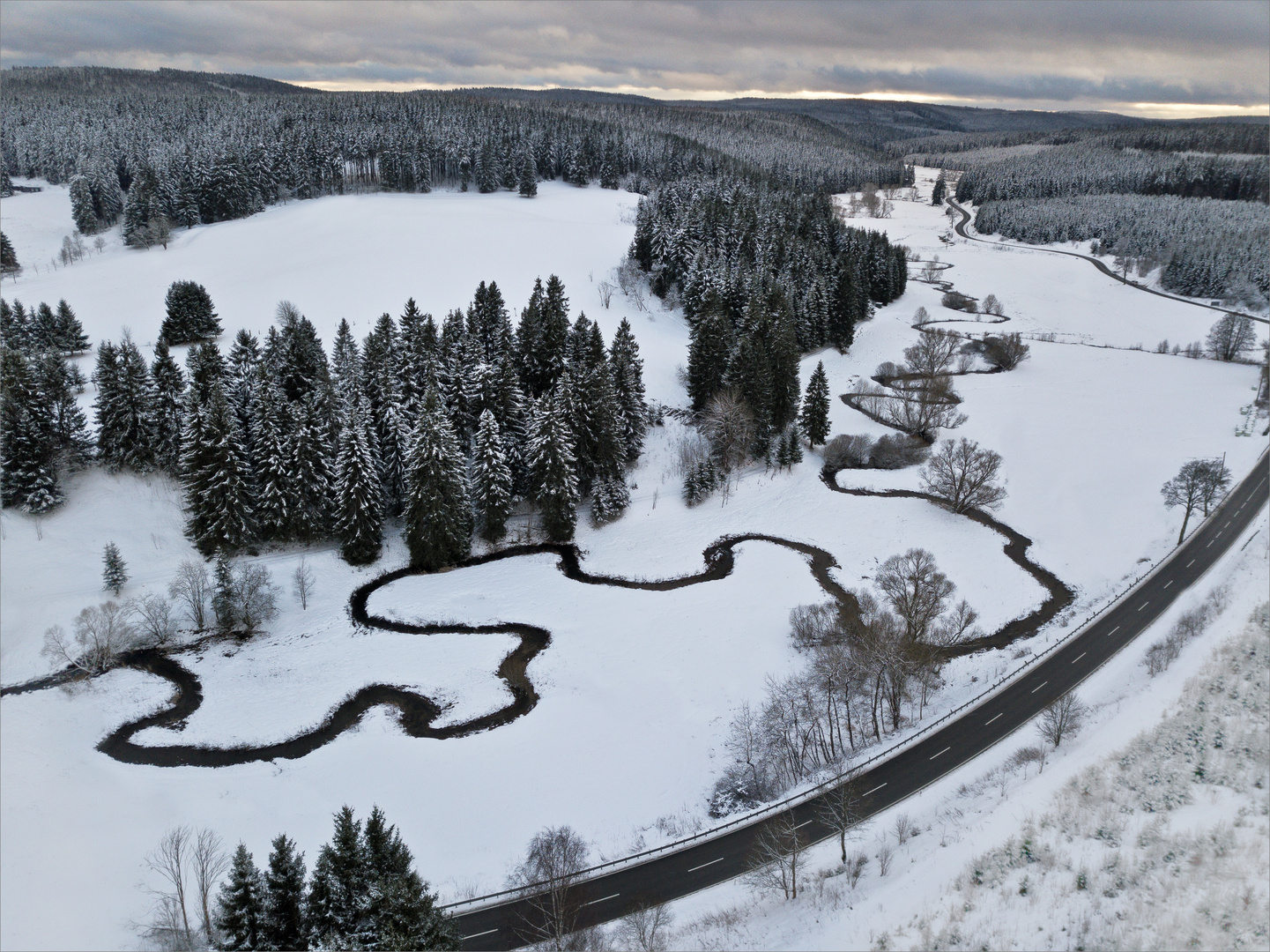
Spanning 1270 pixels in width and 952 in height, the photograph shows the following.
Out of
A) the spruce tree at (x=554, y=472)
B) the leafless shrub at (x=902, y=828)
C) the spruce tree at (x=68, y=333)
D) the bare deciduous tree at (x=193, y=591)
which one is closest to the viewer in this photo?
the leafless shrub at (x=902, y=828)

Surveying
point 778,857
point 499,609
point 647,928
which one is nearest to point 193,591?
point 499,609

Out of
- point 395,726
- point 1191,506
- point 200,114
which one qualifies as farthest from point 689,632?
point 200,114

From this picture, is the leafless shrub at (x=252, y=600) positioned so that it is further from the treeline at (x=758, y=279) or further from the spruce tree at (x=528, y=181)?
the spruce tree at (x=528, y=181)

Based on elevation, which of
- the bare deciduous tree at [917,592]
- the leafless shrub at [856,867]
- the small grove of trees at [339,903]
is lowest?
the leafless shrub at [856,867]

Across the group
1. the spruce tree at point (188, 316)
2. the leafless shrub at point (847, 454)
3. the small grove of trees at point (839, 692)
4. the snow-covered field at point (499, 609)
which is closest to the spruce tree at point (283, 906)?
the snow-covered field at point (499, 609)

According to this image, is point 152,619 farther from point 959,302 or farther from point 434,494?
point 959,302
